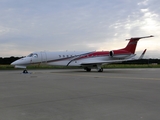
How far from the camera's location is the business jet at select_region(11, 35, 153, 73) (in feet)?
93.7

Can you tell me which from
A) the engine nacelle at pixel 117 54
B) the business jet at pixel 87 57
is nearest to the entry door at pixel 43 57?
the business jet at pixel 87 57

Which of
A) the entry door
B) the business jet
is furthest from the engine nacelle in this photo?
the entry door

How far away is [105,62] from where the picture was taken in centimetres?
3030

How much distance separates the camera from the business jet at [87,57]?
2856 cm

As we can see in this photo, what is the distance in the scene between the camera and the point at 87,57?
3175cm

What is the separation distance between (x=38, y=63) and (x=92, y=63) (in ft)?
23.7

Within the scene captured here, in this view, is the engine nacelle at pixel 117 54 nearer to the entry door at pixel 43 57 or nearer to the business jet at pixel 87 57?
the business jet at pixel 87 57

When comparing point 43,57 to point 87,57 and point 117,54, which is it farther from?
point 117,54

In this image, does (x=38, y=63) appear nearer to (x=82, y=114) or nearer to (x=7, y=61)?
(x=82, y=114)

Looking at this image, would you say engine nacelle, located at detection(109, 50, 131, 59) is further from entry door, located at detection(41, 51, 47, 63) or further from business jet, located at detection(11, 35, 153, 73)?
entry door, located at detection(41, 51, 47, 63)

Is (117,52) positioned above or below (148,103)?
above

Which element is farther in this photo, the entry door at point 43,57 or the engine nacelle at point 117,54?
the engine nacelle at point 117,54

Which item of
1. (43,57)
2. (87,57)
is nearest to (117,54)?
(87,57)

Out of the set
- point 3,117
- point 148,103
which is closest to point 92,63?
point 148,103
